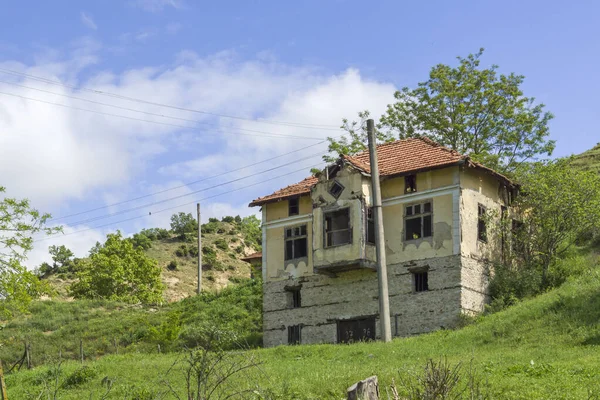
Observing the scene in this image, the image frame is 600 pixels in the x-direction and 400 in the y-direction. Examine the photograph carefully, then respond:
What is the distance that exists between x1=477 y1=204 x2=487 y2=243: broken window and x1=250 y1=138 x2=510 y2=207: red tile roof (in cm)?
170

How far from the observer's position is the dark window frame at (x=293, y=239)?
3769 cm

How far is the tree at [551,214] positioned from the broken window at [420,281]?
482 cm

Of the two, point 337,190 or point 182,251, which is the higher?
point 182,251

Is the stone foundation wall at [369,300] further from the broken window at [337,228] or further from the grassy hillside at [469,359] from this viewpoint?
the grassy hillside at [469,359]

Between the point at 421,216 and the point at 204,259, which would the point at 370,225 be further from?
the point at 204,259

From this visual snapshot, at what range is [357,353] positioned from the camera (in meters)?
27.6

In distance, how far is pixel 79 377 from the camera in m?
26.4

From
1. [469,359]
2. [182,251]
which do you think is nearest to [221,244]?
[182,251]

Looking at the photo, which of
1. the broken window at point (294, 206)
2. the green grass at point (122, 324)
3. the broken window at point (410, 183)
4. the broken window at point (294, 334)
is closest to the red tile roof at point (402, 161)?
the broken window at point (294, 206)

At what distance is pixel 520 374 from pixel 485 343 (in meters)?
7.33

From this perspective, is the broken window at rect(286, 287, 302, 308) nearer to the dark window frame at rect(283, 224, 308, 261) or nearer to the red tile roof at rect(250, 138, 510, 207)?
the dark window frame at rect(283, 224, 308, 261)

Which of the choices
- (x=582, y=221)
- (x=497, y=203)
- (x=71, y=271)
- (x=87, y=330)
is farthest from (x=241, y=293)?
(x=71, y=271)

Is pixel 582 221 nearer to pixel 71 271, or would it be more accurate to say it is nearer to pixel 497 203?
pixel 497 203

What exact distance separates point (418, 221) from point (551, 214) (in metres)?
6.30
